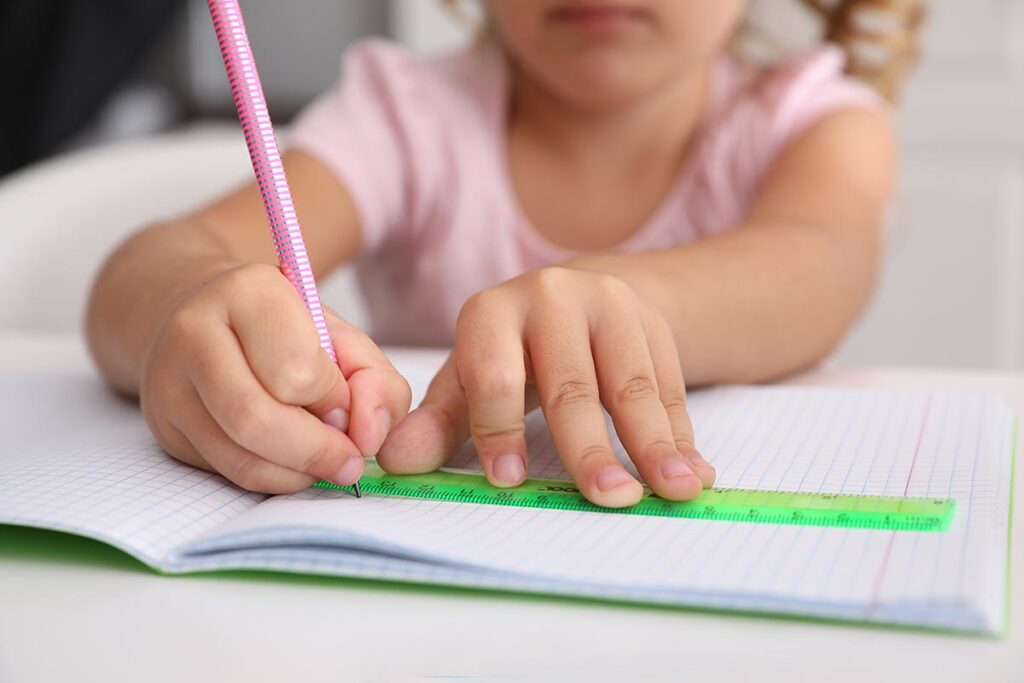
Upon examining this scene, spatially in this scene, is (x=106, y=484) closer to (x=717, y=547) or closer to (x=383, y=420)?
(x=383, y=420)

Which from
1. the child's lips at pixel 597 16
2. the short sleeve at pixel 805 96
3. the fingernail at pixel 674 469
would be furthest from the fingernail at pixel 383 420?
the short sleeve at pixel 805 96

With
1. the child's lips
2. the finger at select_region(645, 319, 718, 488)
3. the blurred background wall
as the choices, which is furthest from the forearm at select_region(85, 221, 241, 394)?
the blurred background wall

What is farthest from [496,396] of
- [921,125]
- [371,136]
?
[921,125]

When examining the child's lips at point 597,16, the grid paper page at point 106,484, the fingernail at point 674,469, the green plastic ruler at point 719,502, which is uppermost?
the child's lips at point 597,16

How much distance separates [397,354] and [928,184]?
3.12ft

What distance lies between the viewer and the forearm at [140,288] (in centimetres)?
59

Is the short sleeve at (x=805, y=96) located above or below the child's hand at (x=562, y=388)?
above

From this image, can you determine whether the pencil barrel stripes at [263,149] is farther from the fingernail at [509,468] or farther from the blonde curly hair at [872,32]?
the blonde curly hair at [872,32]

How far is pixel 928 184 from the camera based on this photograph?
1448 mm

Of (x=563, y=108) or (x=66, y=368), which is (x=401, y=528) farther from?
(x=563, y=108)

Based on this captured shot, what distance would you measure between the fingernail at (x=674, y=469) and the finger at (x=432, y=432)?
3.5 inches

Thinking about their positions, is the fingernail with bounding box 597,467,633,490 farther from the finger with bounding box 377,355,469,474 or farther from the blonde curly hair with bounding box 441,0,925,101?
the blonde curly hair with bounding box 441,0,925,101

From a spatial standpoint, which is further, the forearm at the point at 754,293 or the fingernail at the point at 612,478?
the forearm at the point at 754,293

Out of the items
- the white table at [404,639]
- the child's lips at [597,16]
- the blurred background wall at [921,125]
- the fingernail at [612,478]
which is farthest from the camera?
the blurred background wall at [921,125]
